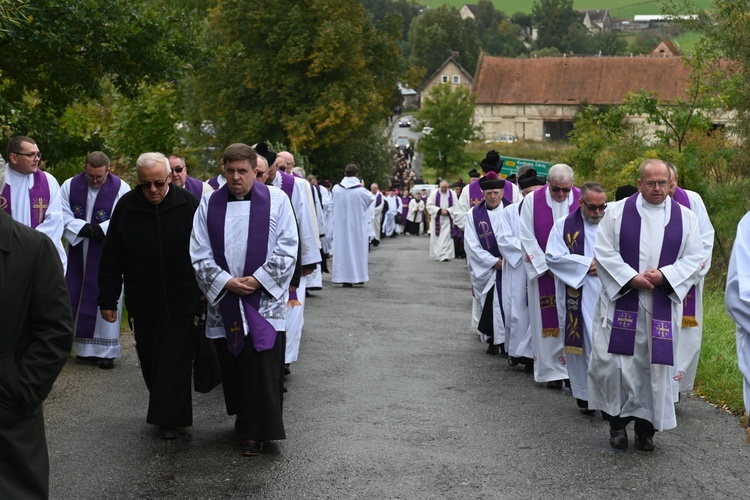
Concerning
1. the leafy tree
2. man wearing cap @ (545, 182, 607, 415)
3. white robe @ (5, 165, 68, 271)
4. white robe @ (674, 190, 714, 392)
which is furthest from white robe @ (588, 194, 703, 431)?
the leafy tree

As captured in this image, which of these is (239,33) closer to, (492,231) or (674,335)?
(492,231)

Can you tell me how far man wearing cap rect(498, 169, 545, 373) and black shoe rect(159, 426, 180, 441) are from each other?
14.7 feet

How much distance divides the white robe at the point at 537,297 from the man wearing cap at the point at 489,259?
4.91 ft

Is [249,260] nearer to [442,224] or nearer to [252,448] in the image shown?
[252,448]

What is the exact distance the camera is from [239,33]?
49.8 m

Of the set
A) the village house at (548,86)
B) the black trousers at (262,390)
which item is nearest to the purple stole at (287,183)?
the black trousers at (262,390)

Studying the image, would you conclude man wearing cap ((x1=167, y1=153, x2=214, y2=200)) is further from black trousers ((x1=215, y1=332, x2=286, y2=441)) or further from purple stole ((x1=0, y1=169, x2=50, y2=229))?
black trousers ((x1=215, y1=332, x2=286, y2=441))

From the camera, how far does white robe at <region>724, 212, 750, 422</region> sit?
578cm

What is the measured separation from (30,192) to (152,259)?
2.38 metres

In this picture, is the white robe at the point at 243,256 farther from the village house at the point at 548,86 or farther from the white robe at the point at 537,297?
the village house at the point at 548,86

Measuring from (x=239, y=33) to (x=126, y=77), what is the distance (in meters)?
37.5

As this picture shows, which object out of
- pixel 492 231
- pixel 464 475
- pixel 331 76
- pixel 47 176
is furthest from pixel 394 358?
pixel 331 76

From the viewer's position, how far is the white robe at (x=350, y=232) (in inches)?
851

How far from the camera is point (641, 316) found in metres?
8.55
